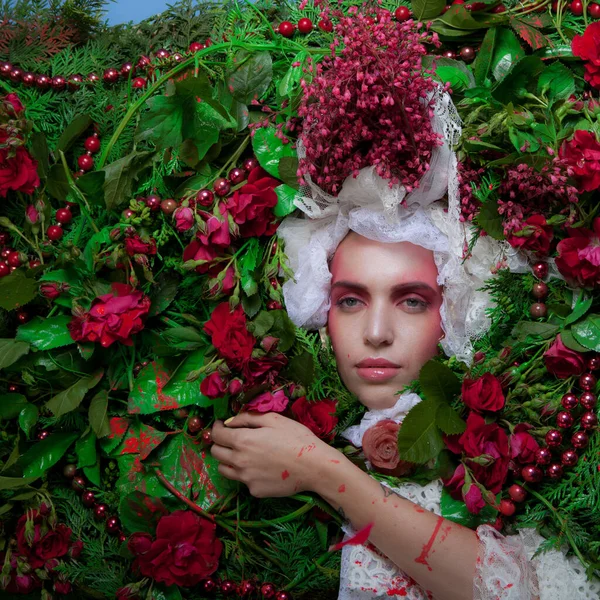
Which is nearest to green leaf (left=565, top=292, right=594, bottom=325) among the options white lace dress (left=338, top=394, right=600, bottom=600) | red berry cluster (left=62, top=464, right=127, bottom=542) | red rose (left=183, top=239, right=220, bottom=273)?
white lace dress (left=338, top=394, right=600, bottom=600)

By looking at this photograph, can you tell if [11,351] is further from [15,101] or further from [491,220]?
[491,220]

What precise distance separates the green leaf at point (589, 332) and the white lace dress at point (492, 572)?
0.37 metres

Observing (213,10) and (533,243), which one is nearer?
(533,243)

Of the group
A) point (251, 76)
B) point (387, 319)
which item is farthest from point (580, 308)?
point (251, 76)

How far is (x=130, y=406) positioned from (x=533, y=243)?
1004mm

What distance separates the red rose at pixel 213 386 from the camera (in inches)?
73.4

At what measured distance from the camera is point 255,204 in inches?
76.5

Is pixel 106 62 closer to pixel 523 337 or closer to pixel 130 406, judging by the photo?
pixel 130 406

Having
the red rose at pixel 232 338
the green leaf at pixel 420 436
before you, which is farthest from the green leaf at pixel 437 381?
the red rose at pixel 232 338

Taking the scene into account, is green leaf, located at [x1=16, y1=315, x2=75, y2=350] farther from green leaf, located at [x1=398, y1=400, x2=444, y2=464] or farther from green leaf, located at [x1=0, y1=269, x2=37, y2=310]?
green leaf, located at [x1=398, y1=400, x2=444, y2=464]

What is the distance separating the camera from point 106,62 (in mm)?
2211

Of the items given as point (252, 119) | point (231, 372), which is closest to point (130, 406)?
point (231, 372)

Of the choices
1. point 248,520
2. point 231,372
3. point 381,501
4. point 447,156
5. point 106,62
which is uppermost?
point 106,62

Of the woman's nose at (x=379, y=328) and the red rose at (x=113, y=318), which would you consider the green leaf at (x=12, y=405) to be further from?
the woman's nose at (x=379, y=328)
